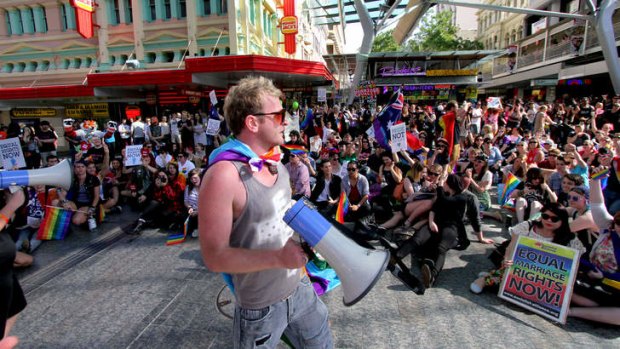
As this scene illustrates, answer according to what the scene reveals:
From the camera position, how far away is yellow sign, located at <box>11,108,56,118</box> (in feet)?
67.1

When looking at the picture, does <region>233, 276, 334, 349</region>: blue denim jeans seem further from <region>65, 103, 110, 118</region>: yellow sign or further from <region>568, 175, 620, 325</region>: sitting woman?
<region>65, 103, 110, 118</region>: yellow sign

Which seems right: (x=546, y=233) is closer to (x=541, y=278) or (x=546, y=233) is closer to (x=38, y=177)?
(x=541, y=278)

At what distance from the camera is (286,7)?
75.4ft

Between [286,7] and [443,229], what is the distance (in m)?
22.1

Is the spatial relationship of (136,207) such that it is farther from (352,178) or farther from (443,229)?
(443,229)

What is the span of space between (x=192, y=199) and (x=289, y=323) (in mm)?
5002

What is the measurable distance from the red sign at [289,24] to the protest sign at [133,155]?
1664 cm

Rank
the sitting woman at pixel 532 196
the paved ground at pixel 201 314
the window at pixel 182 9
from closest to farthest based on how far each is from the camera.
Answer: the paved ground at pixel 201 314 → the sitting woman at pixel 532 196 → the window at pixel 182 9

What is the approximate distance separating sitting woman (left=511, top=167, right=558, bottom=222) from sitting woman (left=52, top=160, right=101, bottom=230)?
24.5 feet

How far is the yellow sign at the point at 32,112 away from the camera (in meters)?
20.4

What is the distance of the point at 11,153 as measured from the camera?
→ 6.39 metres

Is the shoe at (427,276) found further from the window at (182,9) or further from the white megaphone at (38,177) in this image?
the window at (182,9)

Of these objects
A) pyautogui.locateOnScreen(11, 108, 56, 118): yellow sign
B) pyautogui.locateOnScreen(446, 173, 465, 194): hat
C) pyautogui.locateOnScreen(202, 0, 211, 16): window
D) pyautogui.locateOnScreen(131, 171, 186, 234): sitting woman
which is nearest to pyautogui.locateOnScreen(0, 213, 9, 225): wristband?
pyautogui.locateOnScreen(131, 171, 186, 234): sitting woman

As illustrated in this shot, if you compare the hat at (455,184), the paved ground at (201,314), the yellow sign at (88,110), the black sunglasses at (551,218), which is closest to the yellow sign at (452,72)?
the yellow sign at (88,110)
